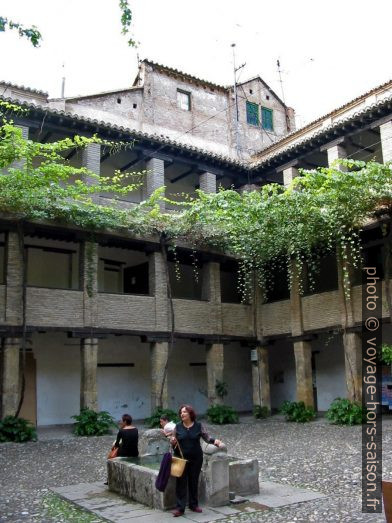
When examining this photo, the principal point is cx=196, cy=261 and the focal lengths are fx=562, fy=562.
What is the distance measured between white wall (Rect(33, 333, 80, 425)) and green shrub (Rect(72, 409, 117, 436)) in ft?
8.26

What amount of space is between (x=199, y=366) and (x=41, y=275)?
730cm

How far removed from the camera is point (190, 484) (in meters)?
7.17

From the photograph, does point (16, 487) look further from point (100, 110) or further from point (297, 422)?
point (100, 110)

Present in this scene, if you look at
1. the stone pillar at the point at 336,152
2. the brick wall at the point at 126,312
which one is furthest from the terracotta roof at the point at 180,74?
the brick wall at the point at 126,312

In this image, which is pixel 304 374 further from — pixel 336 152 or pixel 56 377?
pixel 56 377

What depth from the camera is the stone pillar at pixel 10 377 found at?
48.7 feet

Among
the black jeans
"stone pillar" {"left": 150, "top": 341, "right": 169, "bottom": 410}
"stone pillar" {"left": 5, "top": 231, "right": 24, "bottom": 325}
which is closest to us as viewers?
the black jeans

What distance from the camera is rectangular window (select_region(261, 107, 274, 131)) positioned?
27922mm

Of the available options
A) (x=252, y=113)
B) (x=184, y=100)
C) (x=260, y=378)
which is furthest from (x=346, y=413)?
(x=252, y=113)

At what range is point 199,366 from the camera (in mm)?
22250

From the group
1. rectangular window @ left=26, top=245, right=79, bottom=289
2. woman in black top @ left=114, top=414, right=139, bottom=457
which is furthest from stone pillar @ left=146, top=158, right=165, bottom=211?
woman in black top @ left=114, top=414, right=139, bottom=457

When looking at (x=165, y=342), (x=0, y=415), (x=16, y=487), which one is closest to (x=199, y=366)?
(x=165, y=342)

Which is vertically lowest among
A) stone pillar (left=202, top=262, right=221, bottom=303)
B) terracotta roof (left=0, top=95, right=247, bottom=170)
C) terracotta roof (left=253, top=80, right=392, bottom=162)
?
stone pillar (left=202, top=262, right=221, bottom=303)

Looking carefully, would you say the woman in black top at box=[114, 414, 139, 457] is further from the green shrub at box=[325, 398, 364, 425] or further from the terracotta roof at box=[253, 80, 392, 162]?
the terracotta roof at box=[253, 80, 392, 162]
